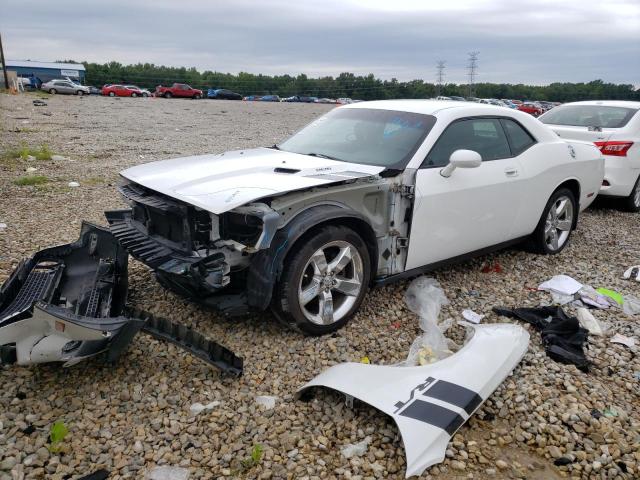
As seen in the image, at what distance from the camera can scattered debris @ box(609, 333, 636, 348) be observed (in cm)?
367

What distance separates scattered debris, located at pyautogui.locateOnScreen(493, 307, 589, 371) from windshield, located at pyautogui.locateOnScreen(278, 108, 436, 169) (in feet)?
5.12

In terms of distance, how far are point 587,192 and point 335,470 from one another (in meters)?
4.73

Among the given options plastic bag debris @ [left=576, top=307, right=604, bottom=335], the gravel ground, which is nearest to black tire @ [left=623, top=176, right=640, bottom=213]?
the gravel ground

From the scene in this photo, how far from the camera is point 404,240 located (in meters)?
3.85

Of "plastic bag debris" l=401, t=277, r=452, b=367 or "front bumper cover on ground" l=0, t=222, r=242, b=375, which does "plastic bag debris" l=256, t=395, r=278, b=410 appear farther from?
"plastic bag debris" l=401, t=277, r=452, b=367

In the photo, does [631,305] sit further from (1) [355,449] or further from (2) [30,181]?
(2) [30,181]

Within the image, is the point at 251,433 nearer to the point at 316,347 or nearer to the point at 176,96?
the point at 316,347

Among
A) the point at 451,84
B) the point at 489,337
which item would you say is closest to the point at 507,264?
the point at 489,337

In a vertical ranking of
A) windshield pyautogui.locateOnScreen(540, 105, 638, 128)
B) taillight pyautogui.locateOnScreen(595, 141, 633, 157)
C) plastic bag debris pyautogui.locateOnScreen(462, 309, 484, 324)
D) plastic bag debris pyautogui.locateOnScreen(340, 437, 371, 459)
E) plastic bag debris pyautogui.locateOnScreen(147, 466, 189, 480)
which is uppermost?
windshield pyautogui.locateOnScreen(540, 105, 638, 128)

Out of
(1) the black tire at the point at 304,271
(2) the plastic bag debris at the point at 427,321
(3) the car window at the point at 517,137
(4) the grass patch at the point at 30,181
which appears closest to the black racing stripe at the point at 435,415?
(2) the plastic bag debris at the point at 427,321

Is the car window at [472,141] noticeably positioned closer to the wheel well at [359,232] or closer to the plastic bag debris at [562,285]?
the wheel well at [359,232]

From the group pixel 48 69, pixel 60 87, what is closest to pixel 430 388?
pixel 60 87

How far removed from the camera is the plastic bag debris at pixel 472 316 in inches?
157

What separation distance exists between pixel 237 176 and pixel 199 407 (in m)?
1.54
